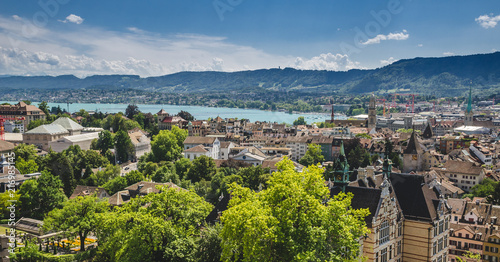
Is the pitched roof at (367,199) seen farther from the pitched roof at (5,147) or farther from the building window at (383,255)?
the pitched roof at (5,147)

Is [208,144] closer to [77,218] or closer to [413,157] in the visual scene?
[413,157]

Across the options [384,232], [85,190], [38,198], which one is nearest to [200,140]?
[85,190]

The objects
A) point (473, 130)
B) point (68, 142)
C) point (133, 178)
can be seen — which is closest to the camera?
point (133, 178)

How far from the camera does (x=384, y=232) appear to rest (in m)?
26.1

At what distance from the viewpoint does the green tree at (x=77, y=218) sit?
37.2 metres

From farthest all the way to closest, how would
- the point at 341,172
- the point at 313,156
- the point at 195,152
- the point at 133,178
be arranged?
the point at 313,156 → the point at 195,152 → the point at 133,178 → the point at 341,172

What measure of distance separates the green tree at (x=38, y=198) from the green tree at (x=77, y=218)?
12.0 meters

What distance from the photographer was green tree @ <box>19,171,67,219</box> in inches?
1941

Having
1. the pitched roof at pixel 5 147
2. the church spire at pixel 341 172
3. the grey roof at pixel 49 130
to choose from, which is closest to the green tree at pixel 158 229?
the church spire at pixel 341 172

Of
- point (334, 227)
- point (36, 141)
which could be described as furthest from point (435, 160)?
point (36, 141)

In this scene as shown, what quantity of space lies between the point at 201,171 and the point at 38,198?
2430cm

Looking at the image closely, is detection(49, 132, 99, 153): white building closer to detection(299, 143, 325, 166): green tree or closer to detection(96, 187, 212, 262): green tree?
detection(299, 143, 325, 166): green tree

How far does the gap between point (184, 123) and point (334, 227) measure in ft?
398

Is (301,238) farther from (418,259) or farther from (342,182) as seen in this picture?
(418,259)
